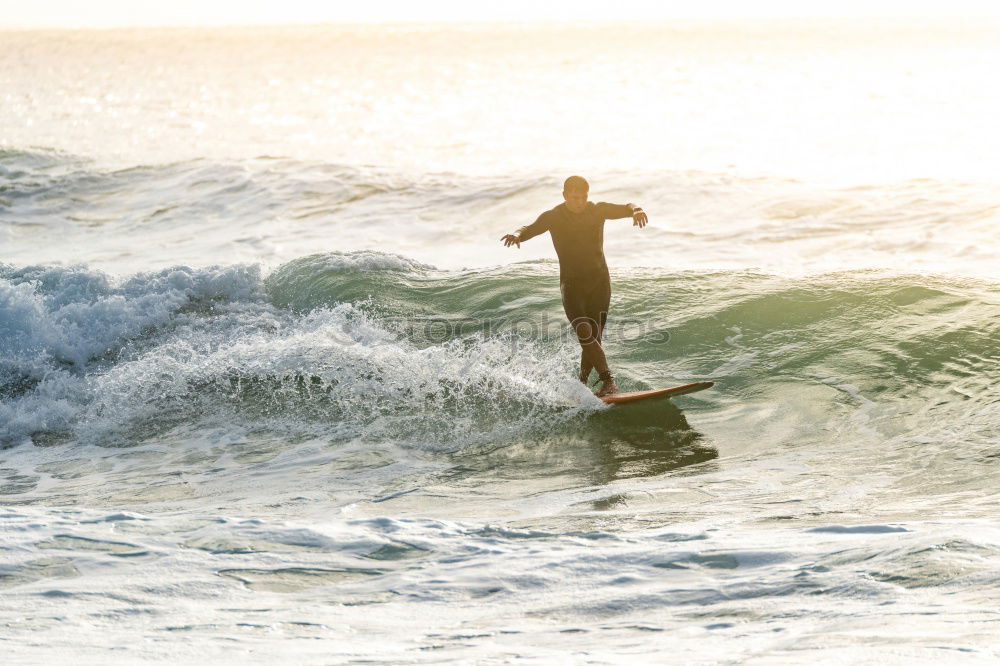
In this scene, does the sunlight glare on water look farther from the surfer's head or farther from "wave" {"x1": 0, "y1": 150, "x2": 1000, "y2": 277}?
the surfer's head

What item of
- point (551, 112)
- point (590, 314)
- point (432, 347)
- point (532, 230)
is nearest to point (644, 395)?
point (590, 314)

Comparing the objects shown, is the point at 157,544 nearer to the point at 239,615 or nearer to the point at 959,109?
the point at 239,615

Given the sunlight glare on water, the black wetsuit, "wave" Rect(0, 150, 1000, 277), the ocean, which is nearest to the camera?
the ocean

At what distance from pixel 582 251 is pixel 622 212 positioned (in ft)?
1.60

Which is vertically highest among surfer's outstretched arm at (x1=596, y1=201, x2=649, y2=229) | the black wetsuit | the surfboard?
surfer's outstretched arm at (x1=596, y1=201, x2=649, y2=229)

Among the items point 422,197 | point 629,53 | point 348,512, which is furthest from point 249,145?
point 629,53

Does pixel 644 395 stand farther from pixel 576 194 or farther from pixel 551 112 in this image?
pixel 551 112

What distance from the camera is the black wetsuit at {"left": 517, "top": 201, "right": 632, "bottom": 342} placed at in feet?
28.9

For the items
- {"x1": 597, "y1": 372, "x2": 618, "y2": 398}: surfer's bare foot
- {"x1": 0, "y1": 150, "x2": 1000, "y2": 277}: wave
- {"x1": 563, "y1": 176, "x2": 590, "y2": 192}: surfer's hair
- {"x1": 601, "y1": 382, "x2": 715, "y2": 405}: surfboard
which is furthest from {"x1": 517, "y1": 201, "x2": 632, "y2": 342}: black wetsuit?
{"x1": 0, "y1": 150, "x2": 1000, "y2": 277}: wave

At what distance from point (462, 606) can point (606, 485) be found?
2.76 meters

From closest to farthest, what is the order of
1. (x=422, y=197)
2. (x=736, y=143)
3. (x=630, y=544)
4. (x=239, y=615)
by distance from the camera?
(x=239, y=615) → (x=630, y=544) → (x=422, y=197) → (x=736, y=143)

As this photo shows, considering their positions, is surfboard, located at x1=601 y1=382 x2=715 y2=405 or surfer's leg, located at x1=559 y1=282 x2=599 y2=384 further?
surfboard, located at x1=601 y1=382 x2=715 y2=405

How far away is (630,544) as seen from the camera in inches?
227

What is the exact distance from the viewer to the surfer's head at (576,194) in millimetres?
8648
